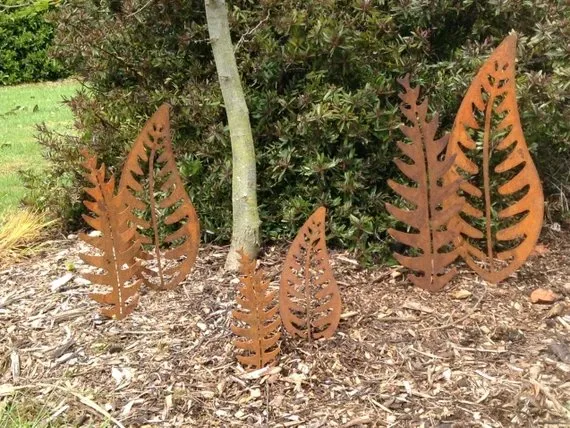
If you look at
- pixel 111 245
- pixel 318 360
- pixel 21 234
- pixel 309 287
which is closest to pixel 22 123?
pixel 21 234

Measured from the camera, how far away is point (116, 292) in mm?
3209

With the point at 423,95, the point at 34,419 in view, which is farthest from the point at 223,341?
the point at 423,95

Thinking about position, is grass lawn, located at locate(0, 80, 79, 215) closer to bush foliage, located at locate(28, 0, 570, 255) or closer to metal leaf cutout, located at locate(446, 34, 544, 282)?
bush foliage, located at locate(28, 0, 570, 255)

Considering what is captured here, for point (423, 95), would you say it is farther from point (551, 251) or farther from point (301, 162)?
point (551, 251)

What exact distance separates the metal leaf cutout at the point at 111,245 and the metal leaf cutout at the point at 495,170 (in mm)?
1508

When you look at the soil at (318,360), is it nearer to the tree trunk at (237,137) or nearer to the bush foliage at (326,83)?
the tree trunk at (237,137)

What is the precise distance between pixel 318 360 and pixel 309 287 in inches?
11.9

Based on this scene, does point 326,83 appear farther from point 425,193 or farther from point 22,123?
point 22,123

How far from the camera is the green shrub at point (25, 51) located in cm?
1273

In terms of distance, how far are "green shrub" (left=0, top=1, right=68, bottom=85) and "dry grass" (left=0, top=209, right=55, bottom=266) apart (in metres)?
8.90

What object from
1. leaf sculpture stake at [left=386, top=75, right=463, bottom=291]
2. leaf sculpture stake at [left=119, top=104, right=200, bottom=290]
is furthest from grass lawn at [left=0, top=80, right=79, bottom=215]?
leaf sculpture stake at [left=386, top=75, right=463, bottom=291]

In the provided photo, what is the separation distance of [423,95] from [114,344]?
6.70 feet

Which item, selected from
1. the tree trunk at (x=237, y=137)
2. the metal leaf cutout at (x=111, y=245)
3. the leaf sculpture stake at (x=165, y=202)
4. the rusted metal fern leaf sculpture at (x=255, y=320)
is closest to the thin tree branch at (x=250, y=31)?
the tree trunk at (x=237, y=137)

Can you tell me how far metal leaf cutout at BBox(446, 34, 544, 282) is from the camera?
321cm
